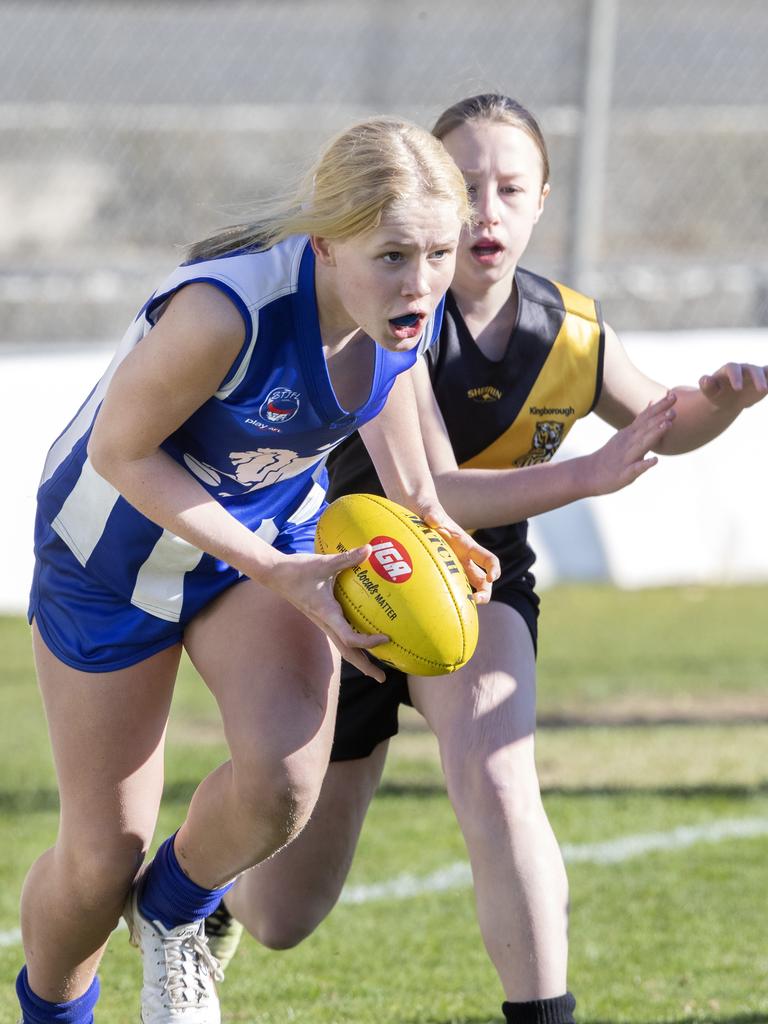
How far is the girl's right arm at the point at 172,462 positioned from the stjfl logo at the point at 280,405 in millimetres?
124

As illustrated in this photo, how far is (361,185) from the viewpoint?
2.92 m

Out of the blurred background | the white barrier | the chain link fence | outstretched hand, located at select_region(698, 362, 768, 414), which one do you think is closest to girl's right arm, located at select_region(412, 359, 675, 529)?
outstretched hand, located at select_region(698, 362, 768, 414)

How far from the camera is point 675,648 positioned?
836cm

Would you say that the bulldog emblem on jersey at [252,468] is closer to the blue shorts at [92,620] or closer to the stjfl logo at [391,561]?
the blue shorts at [92,620]

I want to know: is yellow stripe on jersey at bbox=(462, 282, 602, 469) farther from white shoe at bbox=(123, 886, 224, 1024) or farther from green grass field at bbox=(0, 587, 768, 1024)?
green grass field at bbox=(0, 587, 768, 1024)

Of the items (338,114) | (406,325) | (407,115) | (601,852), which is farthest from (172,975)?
(338,114)

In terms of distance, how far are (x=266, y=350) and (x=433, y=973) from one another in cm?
210

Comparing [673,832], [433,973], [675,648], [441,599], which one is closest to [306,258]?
[441,599]

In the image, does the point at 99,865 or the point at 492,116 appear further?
the point at 492,116

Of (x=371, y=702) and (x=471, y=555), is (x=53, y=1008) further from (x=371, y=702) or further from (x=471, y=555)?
(x=471, y=555)

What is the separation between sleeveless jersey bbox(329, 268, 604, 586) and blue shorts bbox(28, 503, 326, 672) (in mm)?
725

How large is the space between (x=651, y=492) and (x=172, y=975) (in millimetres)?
6354

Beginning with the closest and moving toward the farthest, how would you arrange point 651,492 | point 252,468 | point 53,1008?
point 252,468 → point 53,1008 → point 651,492

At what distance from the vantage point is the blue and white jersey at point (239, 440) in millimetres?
3020
